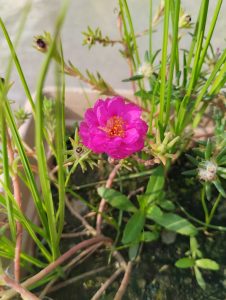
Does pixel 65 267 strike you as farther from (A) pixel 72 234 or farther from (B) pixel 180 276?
(B) pixel 180 276

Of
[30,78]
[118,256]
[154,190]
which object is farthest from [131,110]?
[30,78]

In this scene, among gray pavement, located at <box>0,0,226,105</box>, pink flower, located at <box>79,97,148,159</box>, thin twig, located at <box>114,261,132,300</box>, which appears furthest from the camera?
gray pavement, located at <box>0,0,226,105</box>

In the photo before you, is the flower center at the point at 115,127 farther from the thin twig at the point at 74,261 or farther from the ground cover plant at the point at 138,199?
the thin twig at the point at 74,261

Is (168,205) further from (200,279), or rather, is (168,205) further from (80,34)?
(80,34)

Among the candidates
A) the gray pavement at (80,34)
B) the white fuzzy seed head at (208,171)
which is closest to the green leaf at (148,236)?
the white fuzzy seed head at (208,171)

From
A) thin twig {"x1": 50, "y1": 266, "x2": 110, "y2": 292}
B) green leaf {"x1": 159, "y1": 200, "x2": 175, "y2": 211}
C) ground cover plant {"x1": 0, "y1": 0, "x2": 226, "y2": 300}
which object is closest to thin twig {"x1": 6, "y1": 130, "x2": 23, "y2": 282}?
ground cover plant {"x1": 0, "y1": 0, "x2": 226, "y2": 300}

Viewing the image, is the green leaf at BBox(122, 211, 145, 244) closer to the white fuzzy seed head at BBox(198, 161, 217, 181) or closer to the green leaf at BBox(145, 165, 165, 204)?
the green leaf at BBox(145, 165, 165, 204)
